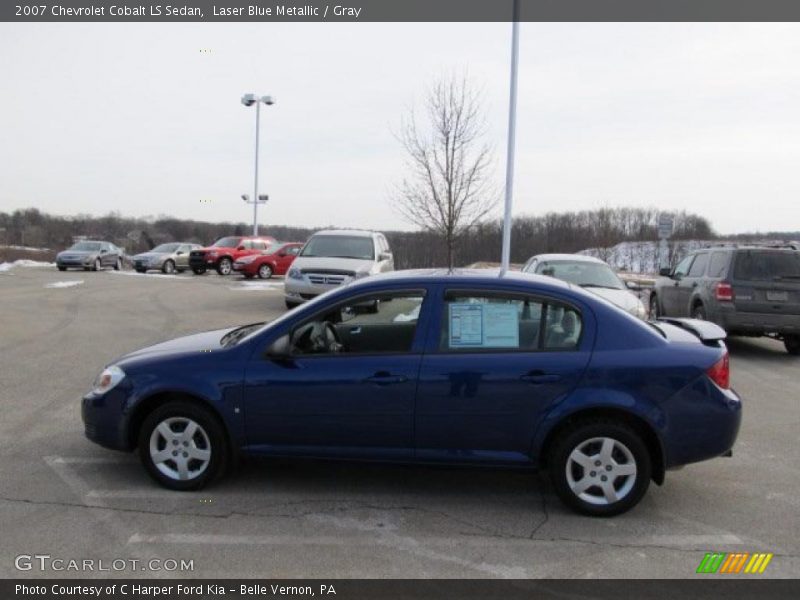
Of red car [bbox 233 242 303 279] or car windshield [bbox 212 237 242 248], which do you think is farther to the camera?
car windshield [bbox 212 237 242 248]

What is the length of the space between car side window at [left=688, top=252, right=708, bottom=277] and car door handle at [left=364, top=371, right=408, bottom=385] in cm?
902

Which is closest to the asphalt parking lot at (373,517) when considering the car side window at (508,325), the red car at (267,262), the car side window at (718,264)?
the car side window at (508,325)

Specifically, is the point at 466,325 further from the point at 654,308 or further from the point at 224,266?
the point at 224,266

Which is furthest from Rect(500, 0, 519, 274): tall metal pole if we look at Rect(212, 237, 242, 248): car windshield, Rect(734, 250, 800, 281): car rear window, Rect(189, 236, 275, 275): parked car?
Rect(212, 237, 242, 248): car windshield

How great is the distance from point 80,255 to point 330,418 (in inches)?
1189

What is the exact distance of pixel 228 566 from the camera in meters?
3.59

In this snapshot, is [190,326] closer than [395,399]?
No

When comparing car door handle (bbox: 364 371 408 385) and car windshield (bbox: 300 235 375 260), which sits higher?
car windshield (bbox: 300 235 375 260)

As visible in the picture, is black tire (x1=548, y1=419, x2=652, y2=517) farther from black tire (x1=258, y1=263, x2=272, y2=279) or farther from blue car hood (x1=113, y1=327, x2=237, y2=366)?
black tire (x1=258, y1=263, x2=272, y2=279)

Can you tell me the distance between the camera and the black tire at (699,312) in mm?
11242

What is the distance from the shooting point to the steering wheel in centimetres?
457

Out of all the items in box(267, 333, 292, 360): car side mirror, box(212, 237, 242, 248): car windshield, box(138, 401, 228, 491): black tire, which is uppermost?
box(212, 237, 242, 248): car windshield
